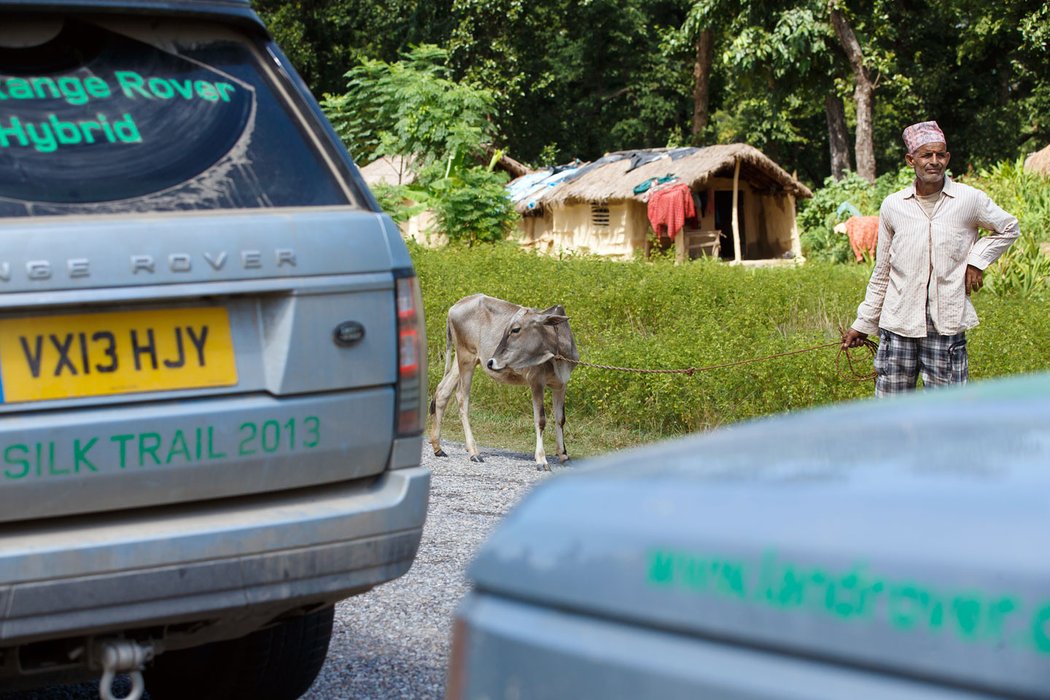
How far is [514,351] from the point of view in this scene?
9633 millimetres

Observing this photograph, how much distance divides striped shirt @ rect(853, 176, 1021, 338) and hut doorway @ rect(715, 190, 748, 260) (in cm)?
2745

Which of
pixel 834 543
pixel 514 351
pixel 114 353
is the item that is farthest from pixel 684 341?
pixel 834 543

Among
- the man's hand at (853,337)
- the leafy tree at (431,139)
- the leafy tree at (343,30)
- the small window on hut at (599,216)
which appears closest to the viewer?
the man's hand at (853,337)

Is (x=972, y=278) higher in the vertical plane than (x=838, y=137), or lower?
lower

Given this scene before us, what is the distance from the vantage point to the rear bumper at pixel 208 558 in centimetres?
301

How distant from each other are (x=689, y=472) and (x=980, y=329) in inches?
400

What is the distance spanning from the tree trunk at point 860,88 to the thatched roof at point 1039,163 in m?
4.94

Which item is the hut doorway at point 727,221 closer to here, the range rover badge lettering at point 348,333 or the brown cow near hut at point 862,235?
the brown cow near hut at point 862,235

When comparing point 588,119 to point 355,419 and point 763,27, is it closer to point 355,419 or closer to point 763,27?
point 763,27

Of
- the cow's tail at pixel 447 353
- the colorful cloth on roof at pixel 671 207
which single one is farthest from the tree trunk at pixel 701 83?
the cow's tail at pixel 447 353

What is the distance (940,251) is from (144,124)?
14.5ft

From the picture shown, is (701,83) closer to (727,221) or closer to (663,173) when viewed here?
(727,221)

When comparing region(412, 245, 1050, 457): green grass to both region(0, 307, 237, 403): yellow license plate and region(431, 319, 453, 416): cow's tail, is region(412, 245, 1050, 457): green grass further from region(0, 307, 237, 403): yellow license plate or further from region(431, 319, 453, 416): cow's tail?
region(0, 307, 237, 403): yellow license plate

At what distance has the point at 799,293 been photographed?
1527 centimetres
